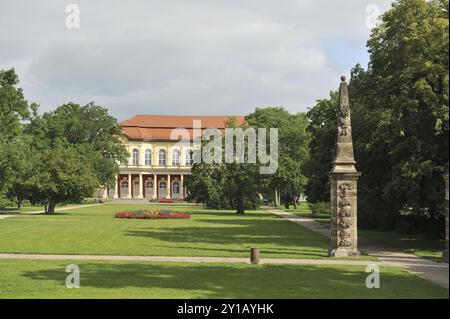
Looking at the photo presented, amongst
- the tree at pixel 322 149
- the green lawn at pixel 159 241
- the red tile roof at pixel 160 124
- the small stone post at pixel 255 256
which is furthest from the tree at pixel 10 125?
the red tile roof at pixel 160 124

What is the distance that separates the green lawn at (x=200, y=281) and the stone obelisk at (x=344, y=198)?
3.15 m

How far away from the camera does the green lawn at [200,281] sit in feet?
42.7

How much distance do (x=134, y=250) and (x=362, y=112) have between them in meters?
14.1

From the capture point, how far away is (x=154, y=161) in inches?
4579

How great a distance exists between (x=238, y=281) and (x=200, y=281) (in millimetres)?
930

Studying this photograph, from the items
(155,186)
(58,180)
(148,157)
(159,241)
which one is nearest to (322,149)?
(159,241)

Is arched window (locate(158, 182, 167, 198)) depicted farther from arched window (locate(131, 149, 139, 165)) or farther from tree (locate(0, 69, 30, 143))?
tree (locate(0, 69, 30, 143))

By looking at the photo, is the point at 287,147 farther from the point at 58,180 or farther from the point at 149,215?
the point at 58,180

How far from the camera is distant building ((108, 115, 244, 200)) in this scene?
113 m

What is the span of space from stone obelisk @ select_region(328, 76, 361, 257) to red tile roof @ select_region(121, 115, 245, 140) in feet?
304

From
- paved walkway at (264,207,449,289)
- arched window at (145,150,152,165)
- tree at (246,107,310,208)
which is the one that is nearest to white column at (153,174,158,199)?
arched window at (145,150,152,165)
